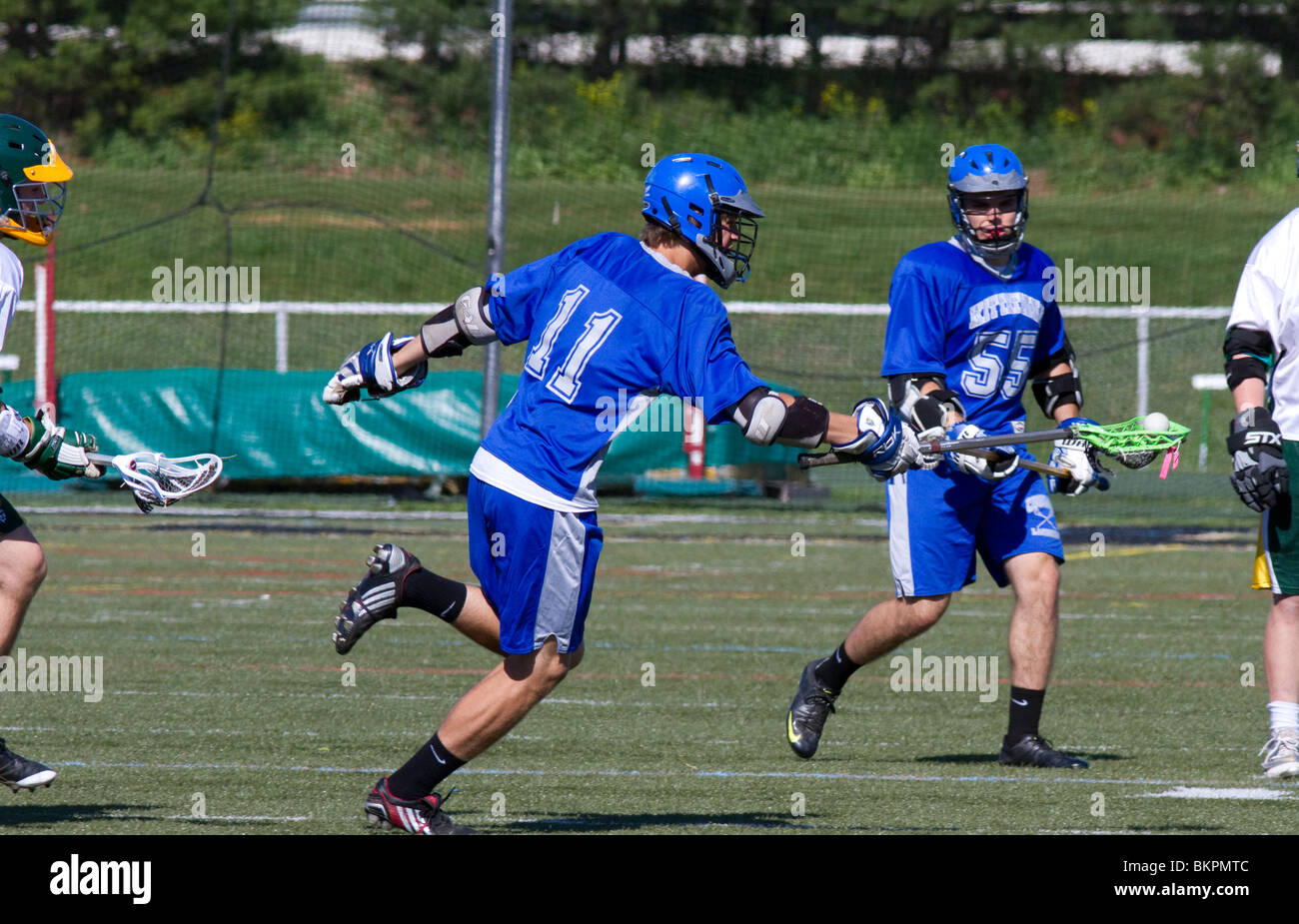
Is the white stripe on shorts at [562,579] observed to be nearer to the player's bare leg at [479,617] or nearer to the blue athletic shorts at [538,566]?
the blue athletic shorts at [538,566]

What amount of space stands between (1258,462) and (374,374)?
260 cm

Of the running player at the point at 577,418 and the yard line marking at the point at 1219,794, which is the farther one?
the yard line marking at the point at 1219,794

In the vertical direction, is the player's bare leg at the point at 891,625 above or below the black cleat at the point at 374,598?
below

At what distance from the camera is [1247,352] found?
5828 mm

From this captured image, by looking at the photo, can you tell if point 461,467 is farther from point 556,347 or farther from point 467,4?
point 556,347

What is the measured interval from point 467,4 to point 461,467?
9025 mm

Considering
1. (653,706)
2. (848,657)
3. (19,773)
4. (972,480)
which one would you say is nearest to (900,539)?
(972,480)

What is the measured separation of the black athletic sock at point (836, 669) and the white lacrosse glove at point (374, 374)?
209 cm

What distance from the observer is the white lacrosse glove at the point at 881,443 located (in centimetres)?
526

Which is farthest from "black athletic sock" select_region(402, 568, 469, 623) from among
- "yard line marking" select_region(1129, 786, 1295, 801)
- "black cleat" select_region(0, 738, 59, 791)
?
"yard line marking" select_region(1129, 786, 1295, 801)

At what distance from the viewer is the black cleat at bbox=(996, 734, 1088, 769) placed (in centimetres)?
668

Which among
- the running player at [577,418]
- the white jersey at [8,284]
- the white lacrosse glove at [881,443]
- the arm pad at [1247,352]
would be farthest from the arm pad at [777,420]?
the white jersey at [8,284]

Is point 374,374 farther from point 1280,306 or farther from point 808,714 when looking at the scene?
point 1280,306

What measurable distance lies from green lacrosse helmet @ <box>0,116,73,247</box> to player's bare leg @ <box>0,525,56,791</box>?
3.09 ft
